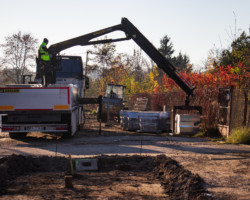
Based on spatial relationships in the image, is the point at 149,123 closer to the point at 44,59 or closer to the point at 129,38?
the point at 129,38

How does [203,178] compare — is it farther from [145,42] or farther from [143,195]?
[145,42]

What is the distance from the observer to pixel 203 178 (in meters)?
7.16

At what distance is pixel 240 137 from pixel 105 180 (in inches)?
307

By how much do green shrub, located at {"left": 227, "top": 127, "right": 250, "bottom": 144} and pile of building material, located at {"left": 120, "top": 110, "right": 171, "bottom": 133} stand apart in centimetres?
519

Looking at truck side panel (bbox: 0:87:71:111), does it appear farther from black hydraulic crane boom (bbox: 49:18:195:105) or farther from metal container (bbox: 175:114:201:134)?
metal container (bbox: 175:114:201:134)

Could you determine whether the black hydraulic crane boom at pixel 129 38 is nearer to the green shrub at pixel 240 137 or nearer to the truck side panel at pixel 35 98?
the truck side panel at pixel 35 98

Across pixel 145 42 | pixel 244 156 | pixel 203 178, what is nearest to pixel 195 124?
pixel 145 42

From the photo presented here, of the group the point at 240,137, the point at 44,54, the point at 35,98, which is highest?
the point at 44,54

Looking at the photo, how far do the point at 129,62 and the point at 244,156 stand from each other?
129 ft

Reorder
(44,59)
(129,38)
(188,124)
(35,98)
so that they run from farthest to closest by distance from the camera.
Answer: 1. (129,38)
2. (188,124)
3. (44,59)
4. (35,98)

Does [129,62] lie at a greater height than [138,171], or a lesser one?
greater

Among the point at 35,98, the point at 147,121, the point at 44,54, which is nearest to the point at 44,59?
the point at 44,54

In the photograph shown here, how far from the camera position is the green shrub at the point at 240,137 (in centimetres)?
1310

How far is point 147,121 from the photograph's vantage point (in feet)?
59.9
